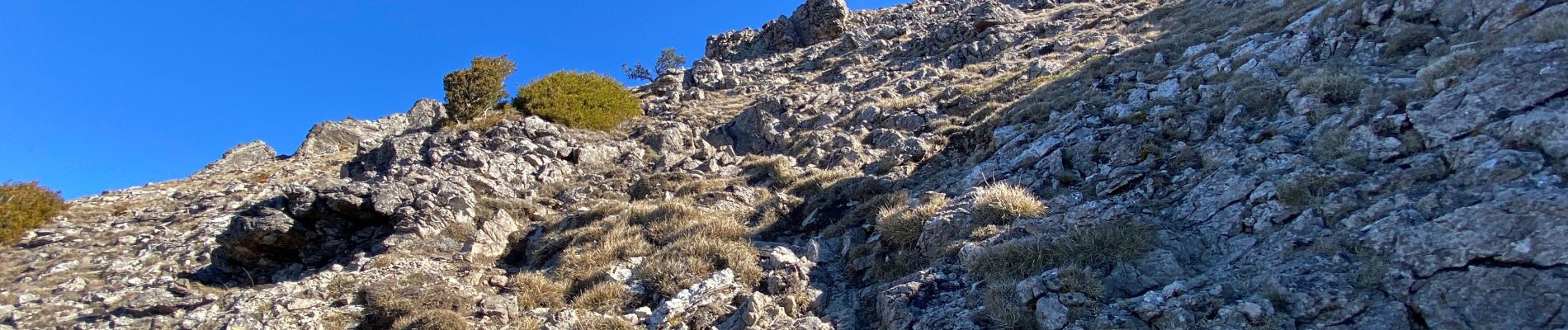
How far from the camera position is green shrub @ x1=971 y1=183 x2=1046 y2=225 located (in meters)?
8.00

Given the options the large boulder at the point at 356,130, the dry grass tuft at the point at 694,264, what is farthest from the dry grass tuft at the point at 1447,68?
the large boulder at the point at 356,130

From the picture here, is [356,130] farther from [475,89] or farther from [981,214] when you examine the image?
[981,214]

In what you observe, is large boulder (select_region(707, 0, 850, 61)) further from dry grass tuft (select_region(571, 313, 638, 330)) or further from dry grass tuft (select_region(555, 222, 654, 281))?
dry grass tuft (select_region(571, 313, 638, 330))

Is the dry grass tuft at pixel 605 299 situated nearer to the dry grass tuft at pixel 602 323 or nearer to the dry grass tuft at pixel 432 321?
the dry grass tuft at pixel 602 323

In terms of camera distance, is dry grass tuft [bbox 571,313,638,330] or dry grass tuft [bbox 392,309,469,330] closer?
dry grass tuft [bbox 571,313,638,330]

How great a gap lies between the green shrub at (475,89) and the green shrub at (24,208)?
7.50 m

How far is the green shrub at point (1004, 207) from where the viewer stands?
800 centimetres

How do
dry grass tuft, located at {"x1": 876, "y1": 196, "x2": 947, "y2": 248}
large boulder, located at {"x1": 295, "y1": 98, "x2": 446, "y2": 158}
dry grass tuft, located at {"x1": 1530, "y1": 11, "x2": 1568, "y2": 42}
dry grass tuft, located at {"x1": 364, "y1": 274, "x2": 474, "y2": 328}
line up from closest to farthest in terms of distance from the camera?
dry grass tuft, located at {"x1": 1530, "y1": 11, "x2": 1568, "y2": 42}, dry grass tuft, located at {"x1": 364, "y1": 274, "x2": 474, "y2": 328}, dry grass tuft, located at {"x1": 876, "y1": 196, "x2": 947, "y2": 248}, large boulder, located at {"x1": 295, "y1": 98, "x2": 446, "y2": 158}

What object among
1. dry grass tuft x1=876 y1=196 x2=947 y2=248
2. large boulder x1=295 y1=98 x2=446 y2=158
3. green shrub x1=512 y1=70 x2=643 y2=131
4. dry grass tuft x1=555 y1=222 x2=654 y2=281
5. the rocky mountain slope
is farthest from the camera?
large boulder x1=295 y1=98 x2=446 y2=158

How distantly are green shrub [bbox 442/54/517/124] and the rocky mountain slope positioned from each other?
2.16m

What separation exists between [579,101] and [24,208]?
10.6 meters

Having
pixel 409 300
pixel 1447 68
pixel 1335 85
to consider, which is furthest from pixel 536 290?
pixel 1447 68

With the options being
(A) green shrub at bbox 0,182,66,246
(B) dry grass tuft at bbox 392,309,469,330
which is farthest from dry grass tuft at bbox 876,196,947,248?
(A) green shrub at bbox 0,182,66,246

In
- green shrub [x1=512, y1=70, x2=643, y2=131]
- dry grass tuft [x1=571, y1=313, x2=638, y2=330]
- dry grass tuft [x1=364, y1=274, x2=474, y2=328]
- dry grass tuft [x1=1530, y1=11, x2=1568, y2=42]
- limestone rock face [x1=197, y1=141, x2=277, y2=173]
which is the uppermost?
limestone rock face [x1=197, y1=141, x2=277, y2=173]
